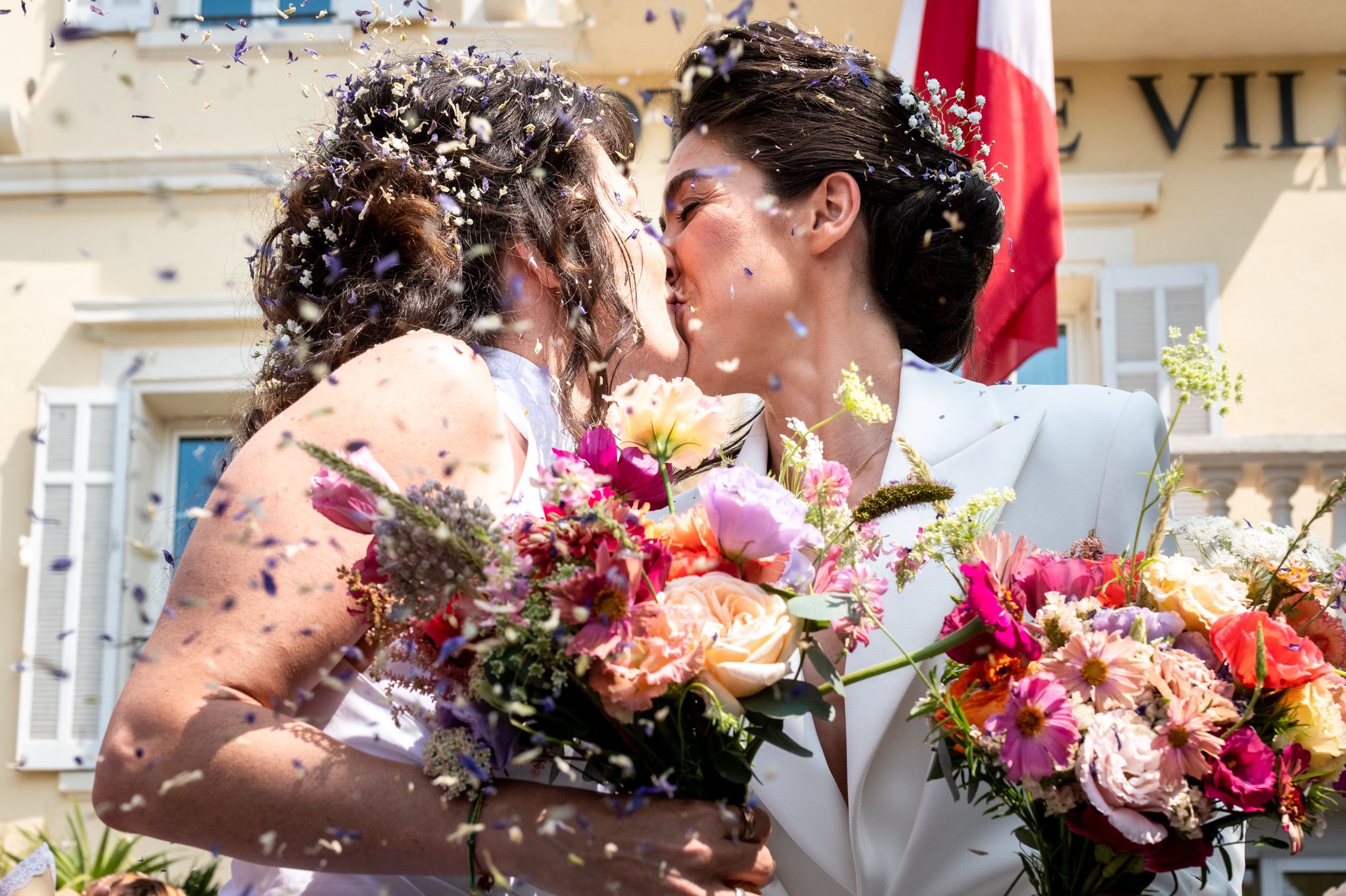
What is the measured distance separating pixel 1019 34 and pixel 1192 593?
394 cm

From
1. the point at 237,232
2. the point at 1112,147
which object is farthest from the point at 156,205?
the point at 1112,147

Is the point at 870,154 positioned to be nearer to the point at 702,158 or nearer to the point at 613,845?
the point at 702,158

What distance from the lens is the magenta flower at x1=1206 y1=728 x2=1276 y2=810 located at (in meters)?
1.52

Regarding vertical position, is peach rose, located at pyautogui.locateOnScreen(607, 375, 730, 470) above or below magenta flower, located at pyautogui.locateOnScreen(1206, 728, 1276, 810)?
above

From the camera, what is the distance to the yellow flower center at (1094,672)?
1558 millimetres

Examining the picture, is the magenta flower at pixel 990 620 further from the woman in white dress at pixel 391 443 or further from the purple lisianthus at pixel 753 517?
the woman in white dress at pixel 391 443

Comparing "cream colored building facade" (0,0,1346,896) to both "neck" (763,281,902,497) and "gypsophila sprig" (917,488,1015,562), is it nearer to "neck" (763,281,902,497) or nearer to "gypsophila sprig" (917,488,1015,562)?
"neck" (763,281,902,497)

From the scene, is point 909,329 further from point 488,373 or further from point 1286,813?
point 1286,813

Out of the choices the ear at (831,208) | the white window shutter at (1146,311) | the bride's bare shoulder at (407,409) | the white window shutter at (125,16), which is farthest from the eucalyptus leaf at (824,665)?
the white window shutter at (125,16)

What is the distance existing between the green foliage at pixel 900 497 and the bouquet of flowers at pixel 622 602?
1cm

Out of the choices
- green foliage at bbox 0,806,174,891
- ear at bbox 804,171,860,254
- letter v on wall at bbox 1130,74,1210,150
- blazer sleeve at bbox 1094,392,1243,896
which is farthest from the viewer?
letter v on wall at bbox 1130,74,1210,150

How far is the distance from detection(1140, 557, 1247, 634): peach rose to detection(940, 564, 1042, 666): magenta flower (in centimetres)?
17

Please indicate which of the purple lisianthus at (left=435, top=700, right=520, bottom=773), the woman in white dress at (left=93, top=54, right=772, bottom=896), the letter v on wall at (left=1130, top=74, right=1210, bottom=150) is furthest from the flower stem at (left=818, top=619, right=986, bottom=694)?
the letter v on wall at (left=1130, top=74, right=1210, bottom=150)

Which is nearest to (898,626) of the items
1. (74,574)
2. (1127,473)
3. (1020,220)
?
(1127,473)
